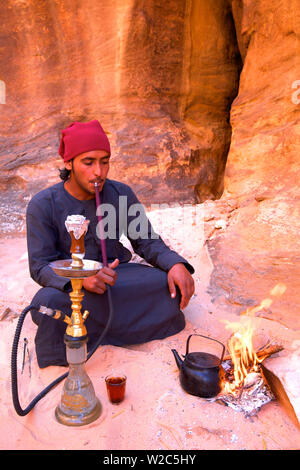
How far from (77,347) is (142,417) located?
0.51 m

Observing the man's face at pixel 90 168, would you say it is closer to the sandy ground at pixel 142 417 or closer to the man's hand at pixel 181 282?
the man's hand at pixel 181 282

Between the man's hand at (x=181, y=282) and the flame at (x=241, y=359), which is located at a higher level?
the man's hand at (x=181, y=282)

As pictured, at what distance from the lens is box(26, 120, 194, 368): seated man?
2.27 m

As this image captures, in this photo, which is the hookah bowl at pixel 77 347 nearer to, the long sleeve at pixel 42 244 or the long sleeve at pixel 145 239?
the long sleeve at pixel 42 244

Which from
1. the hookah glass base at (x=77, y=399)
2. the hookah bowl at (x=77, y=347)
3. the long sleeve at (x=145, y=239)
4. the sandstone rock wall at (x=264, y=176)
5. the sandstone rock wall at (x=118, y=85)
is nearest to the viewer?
the hookah bowl at (x=77, y=347)

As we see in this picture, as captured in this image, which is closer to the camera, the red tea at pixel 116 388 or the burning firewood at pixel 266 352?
the red tea at pixel 116 388

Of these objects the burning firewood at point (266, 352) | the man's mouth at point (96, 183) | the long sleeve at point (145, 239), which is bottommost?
the burning firewood at point (266, 352)

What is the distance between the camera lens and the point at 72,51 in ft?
19.2

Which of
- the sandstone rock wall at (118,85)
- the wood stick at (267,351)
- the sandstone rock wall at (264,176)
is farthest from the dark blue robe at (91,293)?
the sandstone rock wall at (118,85)

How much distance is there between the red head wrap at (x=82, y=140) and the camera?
2.45 m

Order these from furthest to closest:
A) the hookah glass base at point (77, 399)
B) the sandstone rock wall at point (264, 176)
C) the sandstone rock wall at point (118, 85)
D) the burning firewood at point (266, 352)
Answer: the sandstone rock wall at point (118, 85) < the sandstone rock wall at point (264, 176) < the burning firewood at point (266, 352) < the hookah glass base at point (77, 399)

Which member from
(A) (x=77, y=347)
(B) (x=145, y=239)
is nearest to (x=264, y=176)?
(B) (x=145, y=239)

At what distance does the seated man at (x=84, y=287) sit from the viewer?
2.27m
